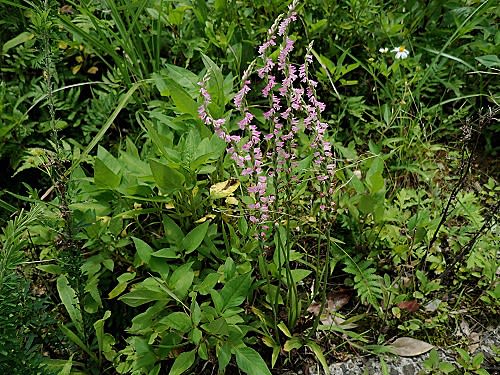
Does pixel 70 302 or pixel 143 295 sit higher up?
pixel 143 295

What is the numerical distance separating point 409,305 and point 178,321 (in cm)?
83

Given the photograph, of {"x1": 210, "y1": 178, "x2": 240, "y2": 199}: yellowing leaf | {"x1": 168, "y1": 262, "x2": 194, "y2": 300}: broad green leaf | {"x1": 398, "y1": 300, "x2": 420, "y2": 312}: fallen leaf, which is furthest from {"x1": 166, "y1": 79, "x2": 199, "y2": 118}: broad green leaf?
{"x1": 398, "y1": 300, "x2": 420, "y2": 312}: fallen leaf

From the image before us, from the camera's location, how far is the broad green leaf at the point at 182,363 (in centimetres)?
159

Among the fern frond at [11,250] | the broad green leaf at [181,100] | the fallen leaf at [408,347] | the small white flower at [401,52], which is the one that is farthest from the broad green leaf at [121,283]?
the small white flower at [401,52]

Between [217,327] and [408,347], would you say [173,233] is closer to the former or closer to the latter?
[217,327]

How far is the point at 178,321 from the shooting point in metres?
1.58

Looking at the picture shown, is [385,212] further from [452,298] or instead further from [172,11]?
[172,11]

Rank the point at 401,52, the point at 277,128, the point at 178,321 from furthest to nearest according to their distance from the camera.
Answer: the point at 401,52
the point at 178,321
the point at 277,128

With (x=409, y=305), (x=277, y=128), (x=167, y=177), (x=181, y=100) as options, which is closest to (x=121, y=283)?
(x=167, y=177)

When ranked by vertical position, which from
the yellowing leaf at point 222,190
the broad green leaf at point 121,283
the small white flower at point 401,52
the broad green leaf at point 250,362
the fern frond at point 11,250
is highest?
the fern frond at point 11,250

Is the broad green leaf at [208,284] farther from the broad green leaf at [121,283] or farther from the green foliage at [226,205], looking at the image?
the broad green leaf at [121,283]

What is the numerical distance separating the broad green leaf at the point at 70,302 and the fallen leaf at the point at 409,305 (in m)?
1.09

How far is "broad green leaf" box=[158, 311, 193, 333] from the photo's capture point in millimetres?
1572

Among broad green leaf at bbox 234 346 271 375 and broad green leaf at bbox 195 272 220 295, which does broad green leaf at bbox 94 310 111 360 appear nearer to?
broad green leaf at bbox 195 272 220 295
